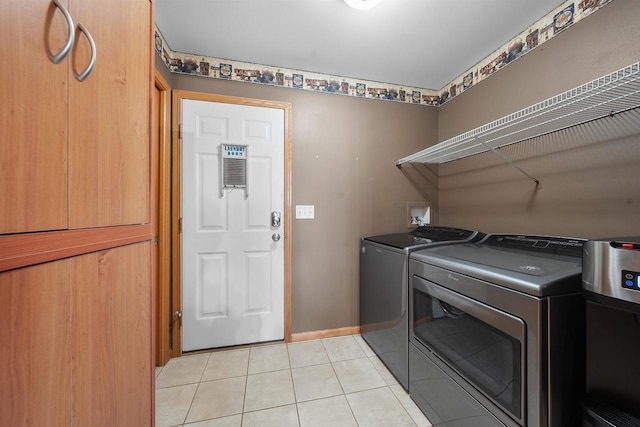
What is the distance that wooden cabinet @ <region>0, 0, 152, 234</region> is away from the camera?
0.44 meters

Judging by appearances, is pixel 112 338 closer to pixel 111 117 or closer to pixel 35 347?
pixel 35 347

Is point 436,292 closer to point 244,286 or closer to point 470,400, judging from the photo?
point 470,400

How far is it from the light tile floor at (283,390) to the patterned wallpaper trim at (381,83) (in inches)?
91.4

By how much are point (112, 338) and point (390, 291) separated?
60.8 inches

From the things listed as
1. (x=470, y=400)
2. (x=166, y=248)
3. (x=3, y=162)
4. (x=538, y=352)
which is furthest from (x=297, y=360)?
(x=3, y=162)

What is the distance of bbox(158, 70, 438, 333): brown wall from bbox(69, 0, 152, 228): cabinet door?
4.28 ft

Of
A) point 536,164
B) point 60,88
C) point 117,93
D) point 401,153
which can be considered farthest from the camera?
point 401,153

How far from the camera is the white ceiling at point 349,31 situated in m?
1.48

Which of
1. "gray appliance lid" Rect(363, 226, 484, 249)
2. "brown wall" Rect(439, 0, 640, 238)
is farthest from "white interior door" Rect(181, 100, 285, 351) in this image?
"brown wall" Rect(439, 0, 640, 238)

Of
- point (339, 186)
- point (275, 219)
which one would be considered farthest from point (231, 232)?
point (339, 186)

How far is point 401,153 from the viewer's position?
243 centimetres

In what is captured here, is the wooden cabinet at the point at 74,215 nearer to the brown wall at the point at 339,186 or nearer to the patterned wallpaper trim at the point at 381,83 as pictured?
the patterned wallpaper trim at the point at 381,83

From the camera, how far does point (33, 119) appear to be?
47 centimetres

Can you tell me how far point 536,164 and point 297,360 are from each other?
224 cm
